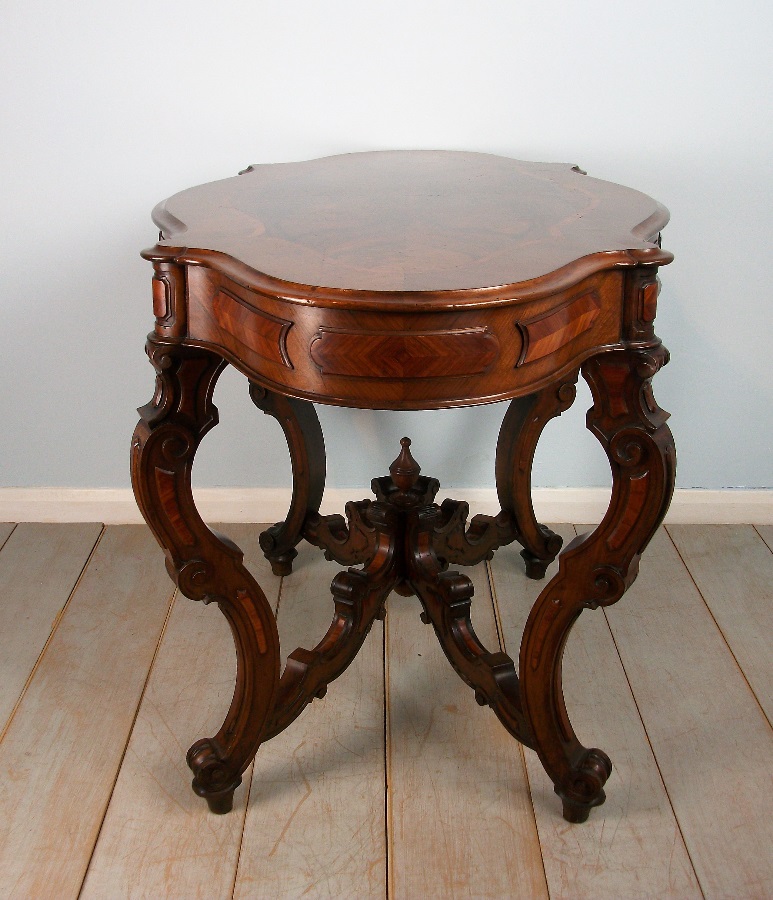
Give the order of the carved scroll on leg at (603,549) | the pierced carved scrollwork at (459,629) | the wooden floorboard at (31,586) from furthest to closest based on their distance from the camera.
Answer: the wooden floorboard at (31,586)
the pierced carved scrollwork at (459,629)
the carved scroll on leg at (603,549)

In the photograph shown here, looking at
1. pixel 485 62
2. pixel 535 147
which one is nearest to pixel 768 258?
pixel 535 147

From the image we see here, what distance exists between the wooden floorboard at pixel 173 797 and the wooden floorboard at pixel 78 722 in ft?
0.08

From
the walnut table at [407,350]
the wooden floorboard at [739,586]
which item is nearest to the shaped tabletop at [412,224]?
the walnut table at [407,350]

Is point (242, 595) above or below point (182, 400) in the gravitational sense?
below

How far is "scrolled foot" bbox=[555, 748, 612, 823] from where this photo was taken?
140cm

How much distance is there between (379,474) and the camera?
2.16 meters

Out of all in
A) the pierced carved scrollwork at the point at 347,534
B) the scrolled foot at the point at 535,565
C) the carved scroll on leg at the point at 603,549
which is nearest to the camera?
the carved scroll on leg at the point at 603,549

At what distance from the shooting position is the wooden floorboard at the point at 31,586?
1.75 meters

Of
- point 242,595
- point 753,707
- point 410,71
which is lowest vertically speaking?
point 753,707

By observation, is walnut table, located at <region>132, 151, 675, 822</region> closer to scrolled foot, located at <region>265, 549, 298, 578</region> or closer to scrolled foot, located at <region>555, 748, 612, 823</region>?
scrolled foot, located at <region>555, 748, 612, 823</region>

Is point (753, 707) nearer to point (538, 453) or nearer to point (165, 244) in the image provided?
point (538, 453)

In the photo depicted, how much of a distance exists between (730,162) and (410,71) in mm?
629

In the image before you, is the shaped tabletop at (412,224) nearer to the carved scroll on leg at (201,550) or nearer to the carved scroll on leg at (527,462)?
the carved scroll on leg at (201,550)

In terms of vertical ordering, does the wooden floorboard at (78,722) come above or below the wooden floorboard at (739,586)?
above
